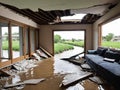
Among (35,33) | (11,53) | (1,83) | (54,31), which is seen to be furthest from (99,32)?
(1,83)

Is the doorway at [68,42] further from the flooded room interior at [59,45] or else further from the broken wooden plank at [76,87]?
the broken wooden plank at [76,87]

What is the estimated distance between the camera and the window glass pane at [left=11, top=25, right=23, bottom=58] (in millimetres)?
6887

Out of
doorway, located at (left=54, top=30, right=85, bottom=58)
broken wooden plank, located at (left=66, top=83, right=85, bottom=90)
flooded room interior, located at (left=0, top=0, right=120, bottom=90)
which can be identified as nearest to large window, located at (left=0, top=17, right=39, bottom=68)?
flooded room interior, located at (left=0, top=0, right=120, bottom=90)

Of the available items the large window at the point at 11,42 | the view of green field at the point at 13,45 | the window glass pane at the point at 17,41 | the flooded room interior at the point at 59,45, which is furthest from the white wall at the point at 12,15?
the view of green field at the point at 13,45

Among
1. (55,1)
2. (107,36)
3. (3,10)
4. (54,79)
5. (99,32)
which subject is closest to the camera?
(55,1)

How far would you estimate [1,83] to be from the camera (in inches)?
174

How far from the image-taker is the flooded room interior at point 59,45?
443 centimetres

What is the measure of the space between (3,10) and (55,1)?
2439 mm

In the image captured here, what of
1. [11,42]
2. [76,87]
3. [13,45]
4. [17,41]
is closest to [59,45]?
[17,41]

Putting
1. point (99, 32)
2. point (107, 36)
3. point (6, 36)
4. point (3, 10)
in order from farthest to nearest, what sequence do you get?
1. point (99, 32)
2. point (107, 36)
3. point (6, 36)
4. point (3, 10)

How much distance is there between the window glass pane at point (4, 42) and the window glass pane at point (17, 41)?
0.52 metres

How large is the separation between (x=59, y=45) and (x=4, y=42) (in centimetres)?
692

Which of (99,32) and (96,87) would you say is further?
(99,32)

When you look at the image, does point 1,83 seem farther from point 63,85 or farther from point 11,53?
point 11,53
